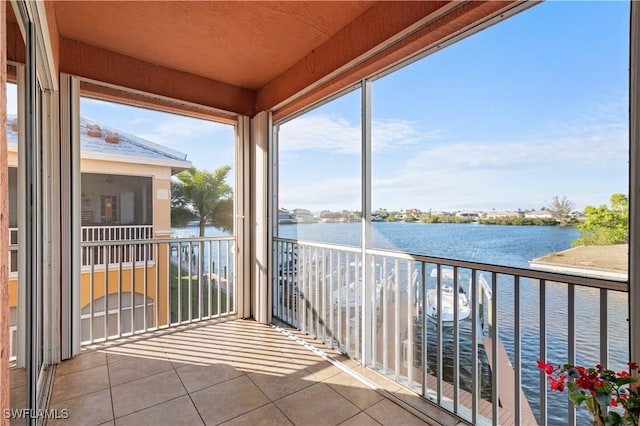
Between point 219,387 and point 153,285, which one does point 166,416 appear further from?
point 153,285

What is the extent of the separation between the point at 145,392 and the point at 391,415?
158 centimetres

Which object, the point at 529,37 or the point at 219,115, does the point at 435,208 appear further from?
the point at 219,115

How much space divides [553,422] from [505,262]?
781mm

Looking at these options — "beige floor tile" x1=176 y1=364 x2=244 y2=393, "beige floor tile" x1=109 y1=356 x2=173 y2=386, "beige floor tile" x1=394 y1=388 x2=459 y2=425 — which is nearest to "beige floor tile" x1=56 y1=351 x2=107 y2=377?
"beige floor tile" x1=109 y1=356 x2=173 y2=386

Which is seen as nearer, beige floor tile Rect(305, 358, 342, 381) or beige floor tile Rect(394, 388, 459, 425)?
beige floor tile Rect(394, 388, 459, 425)

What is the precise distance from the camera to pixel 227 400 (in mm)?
1979

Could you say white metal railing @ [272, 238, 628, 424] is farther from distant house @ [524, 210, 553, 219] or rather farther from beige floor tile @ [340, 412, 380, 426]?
beige floor tile @ [340, 412, 380, 426]

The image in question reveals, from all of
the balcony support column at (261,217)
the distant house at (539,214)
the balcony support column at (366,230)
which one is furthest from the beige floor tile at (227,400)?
the distant house at (539,214)

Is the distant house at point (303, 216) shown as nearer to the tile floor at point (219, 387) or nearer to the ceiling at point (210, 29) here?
the tile floor at point (219, 387)

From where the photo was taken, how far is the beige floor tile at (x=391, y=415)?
1777 mm

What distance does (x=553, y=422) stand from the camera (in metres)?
1.51

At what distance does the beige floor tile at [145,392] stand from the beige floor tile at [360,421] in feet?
3.61

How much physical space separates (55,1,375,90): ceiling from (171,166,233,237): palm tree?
1.06 m

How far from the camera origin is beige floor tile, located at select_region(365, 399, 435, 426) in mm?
1777
